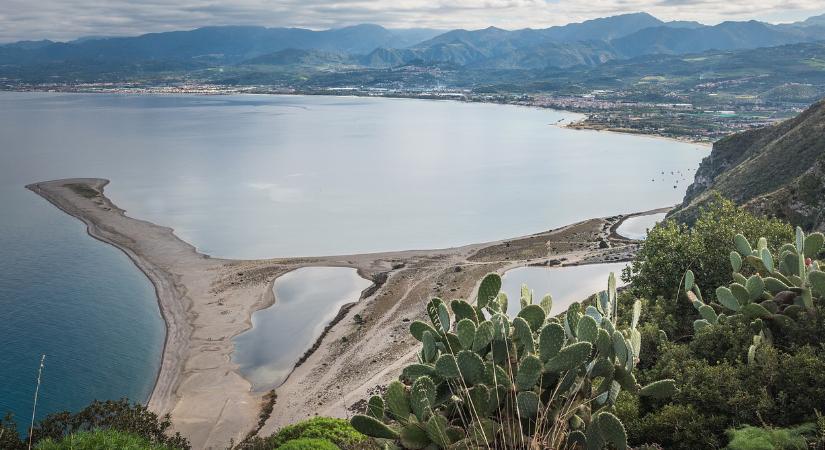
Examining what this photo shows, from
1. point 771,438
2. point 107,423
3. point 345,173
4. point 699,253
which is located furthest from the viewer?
point 345,173

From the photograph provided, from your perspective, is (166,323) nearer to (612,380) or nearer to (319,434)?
(319,434)

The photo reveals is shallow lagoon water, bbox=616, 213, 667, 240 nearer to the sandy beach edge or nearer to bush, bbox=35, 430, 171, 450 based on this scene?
the sandy beach edge

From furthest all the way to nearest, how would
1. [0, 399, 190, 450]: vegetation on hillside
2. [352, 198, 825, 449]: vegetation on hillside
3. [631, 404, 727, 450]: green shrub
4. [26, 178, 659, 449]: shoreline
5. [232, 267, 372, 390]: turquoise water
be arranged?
[232, 267, 372, 390]: turquoise water
[26, 178, 659, 449]: shoreline
[0, 399, 190, 450]: vegetation on hillside
[631, 404, 727, 450]: green shrub
[352, 198, 825, 449]: vegetation on hillside

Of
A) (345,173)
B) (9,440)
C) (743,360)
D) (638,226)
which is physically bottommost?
(638,226)

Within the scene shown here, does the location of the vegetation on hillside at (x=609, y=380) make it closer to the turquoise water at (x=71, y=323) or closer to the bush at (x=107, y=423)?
the bush at (x=107, y=423)

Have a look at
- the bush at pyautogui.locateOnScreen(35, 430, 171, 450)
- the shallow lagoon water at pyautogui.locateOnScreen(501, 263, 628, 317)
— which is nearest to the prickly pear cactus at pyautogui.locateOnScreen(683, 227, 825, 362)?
the bush at pyautogui.locateOnScreen(35, 430, 171, 450)

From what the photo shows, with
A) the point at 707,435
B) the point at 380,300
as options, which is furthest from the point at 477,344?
the point at 380,300

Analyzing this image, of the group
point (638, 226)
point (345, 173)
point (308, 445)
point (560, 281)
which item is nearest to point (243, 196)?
point (345, 173)
